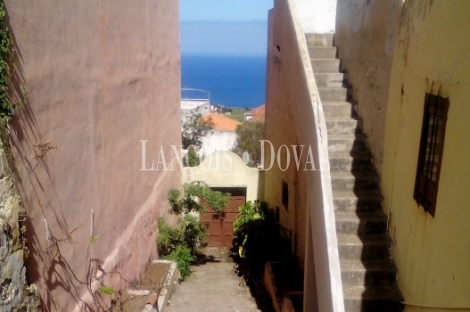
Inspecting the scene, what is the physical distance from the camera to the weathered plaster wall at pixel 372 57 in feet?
19.3

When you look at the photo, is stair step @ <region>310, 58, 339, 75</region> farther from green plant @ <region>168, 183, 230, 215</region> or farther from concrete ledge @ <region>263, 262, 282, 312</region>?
green plant @ <region>168, 183, 230, 215</region>

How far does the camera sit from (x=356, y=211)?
5.80m

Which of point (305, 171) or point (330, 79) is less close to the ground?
point (330, 79)

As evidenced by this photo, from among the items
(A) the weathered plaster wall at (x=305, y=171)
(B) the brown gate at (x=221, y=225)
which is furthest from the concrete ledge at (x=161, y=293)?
(B) the brown gate at (x=221, y=225)

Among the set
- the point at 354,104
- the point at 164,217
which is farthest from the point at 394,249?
the point at 164,217

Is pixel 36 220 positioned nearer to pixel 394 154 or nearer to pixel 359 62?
pixel 394 154

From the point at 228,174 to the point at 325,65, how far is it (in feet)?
19.6

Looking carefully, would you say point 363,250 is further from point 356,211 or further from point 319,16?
point 319,16

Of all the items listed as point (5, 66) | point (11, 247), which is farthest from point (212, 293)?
point (5, 66)

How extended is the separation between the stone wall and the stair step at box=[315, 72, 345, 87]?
5.23 meters

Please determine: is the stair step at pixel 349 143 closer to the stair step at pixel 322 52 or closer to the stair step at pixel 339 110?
the stair step at pixel 339 110

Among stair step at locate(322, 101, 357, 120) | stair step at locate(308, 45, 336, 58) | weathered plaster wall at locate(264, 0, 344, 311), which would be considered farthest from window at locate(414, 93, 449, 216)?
stair step at locate(308, 45, 336, 58)

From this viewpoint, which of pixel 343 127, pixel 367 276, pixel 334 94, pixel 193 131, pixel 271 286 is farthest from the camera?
pixel 193 131

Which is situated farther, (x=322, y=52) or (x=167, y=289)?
(x=167, y=289)
